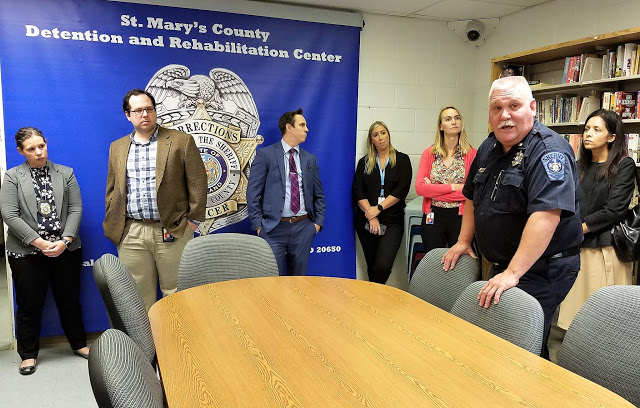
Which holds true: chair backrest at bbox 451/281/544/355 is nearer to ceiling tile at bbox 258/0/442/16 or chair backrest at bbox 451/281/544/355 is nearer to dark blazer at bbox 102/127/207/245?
dark blazer at bbox 102/127/207/245

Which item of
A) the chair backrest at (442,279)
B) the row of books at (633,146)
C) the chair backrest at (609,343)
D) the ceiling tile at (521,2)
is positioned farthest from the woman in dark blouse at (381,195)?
the chair backrest at (609,343)

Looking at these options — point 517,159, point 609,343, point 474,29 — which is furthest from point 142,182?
point 474,29

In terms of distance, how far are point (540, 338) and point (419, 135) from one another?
320 centimetres

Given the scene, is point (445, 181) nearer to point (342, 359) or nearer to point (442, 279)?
point (442, 279)

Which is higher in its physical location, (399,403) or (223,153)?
(223,153)

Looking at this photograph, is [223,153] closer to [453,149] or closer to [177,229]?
[177,229]

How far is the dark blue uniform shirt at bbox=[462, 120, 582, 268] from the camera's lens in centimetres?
205

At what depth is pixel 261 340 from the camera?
5.61ft

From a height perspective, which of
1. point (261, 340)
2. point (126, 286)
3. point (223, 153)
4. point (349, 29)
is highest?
point (349, 29)

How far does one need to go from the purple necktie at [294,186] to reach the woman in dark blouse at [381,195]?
2.38 ft

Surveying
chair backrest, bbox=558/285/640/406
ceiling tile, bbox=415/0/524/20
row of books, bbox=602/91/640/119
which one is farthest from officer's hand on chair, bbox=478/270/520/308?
ceiling tile, bbox=415/0/524/20

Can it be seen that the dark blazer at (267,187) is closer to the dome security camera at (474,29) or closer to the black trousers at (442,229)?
the black trousers at (442,229)

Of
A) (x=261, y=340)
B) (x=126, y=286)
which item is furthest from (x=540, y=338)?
(x=126, y=286)

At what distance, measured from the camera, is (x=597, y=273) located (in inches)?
134
